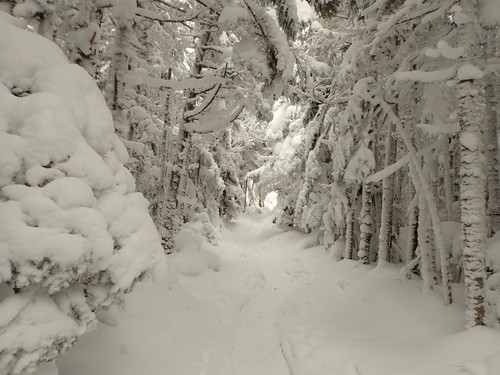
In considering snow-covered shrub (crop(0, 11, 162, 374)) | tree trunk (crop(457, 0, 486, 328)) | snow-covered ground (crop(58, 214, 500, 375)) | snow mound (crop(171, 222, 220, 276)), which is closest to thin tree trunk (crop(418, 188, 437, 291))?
snow-covered ground (crop(58, 214, 500, 375))

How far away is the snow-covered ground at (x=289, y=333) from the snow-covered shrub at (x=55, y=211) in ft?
4.63

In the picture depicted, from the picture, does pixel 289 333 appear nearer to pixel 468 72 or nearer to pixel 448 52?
pixel 468 72

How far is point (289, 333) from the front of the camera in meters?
6.70

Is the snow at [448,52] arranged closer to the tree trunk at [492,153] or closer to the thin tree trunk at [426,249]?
the tree trunk at [492,153]

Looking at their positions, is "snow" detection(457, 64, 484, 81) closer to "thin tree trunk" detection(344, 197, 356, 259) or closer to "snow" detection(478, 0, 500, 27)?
"snow" detection(478, 0, 500, 27)

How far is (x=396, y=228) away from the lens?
470 inches

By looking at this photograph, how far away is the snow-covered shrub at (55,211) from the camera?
A: 277cm

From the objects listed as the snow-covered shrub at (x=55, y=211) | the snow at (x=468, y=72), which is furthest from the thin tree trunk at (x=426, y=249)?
the snow-covered shrub at (x=55, y=211)

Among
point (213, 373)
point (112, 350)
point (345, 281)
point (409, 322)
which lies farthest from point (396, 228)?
point (112, 350)

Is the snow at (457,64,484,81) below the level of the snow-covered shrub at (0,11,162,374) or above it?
above

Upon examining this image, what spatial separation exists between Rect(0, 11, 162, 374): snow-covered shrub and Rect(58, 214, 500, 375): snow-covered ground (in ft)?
4.63

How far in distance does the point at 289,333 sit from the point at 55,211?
534 centimetres

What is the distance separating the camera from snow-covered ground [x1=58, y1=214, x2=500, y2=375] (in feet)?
15.0

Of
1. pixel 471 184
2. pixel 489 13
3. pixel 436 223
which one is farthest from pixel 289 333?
pixel 489 13
